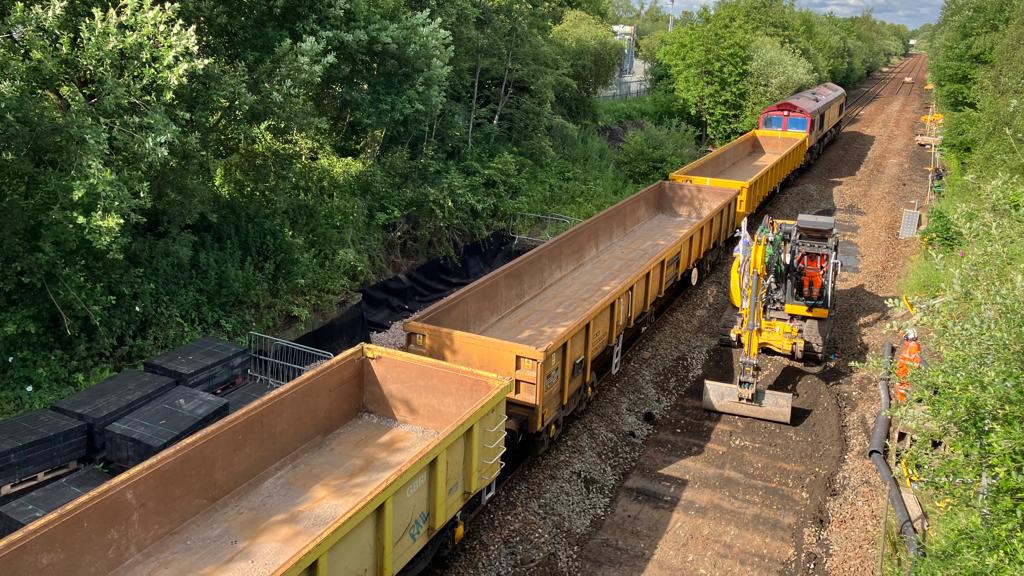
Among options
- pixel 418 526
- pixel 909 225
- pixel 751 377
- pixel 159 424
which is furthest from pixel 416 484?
pixel 909 225

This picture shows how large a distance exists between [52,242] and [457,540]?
6.97 metres

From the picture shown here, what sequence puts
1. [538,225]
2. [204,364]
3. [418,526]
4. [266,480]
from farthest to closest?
A: [538,225] → [204,364] → [266,480] → [418,526]

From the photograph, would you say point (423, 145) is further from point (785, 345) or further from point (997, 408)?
point (997, 408)

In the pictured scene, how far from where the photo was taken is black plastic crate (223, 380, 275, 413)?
30.5 feet

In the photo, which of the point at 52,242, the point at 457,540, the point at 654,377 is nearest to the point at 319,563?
the point at 457,540

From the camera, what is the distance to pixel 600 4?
Result: 138 ft

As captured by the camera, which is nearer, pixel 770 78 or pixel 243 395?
pixel 243 395

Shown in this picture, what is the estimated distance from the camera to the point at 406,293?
1578 cm

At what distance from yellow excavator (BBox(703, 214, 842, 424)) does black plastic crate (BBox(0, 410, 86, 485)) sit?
8.74 m

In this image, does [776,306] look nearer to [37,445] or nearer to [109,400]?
[109,400]

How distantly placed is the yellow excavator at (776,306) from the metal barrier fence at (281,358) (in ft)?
21.5

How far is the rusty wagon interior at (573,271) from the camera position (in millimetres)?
11617

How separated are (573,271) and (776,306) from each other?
3998mm

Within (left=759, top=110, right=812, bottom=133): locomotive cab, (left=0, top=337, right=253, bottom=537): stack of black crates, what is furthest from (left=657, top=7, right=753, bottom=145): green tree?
(left=0, top=337, right=253, bottom=537): stack of black crates
